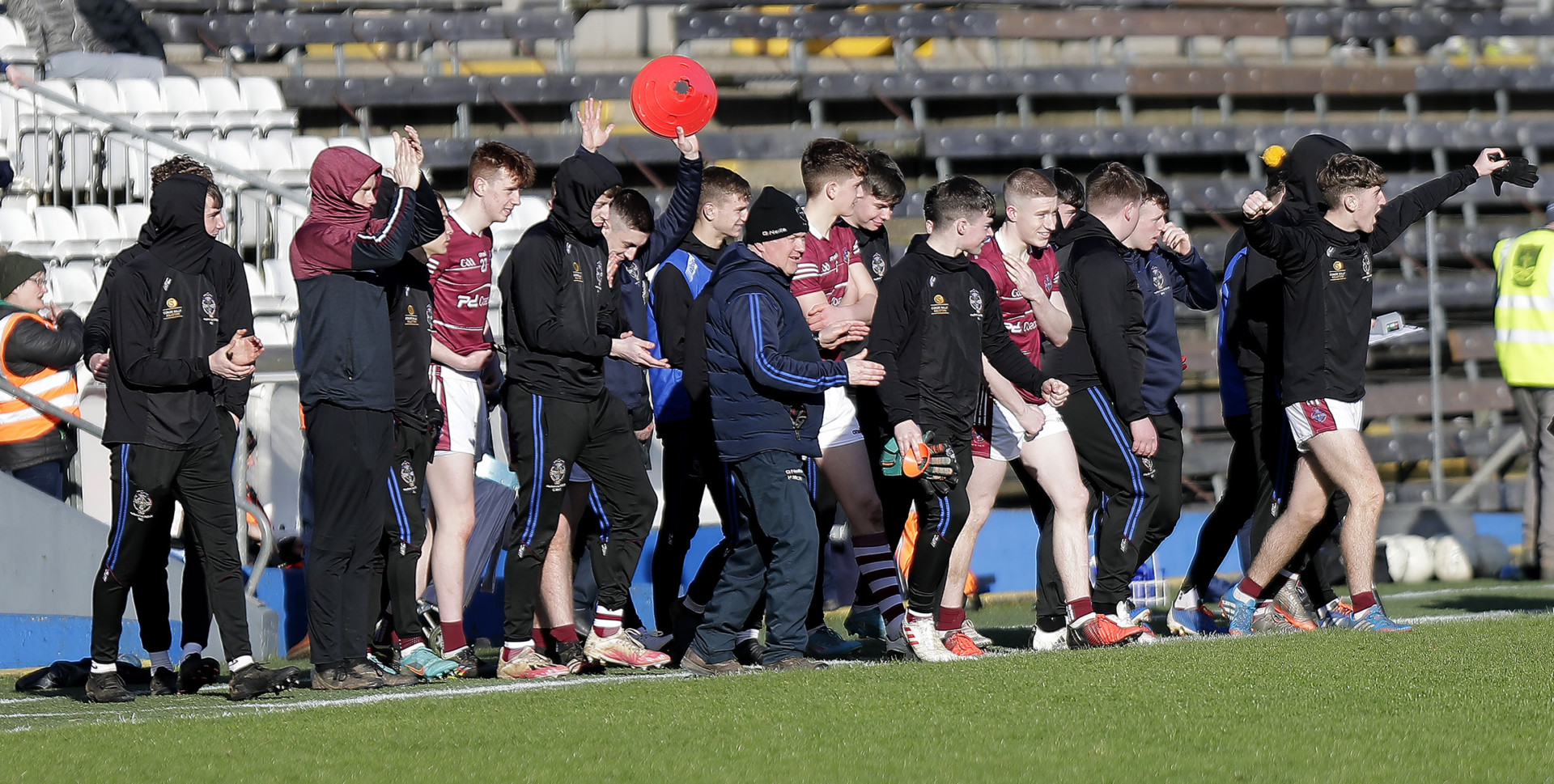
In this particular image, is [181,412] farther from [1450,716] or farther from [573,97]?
[573,97]

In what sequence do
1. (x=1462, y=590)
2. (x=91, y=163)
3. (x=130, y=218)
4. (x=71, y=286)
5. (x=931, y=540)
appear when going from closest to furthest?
(x=931, y=540) → (x=1462, y=590) → (x=71, y=286) → (x=130, y=218) → (x=91, y=163)

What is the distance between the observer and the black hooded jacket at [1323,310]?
746 centimetres

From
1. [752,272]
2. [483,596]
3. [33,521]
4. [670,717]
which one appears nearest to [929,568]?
[752,272]

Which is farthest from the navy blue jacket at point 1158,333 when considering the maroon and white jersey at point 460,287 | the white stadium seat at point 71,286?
the white stadium seat at point 71,286

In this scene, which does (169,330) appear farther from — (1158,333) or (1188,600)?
(1188,600)

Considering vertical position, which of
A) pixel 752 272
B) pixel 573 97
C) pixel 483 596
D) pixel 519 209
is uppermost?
pixel 573 97

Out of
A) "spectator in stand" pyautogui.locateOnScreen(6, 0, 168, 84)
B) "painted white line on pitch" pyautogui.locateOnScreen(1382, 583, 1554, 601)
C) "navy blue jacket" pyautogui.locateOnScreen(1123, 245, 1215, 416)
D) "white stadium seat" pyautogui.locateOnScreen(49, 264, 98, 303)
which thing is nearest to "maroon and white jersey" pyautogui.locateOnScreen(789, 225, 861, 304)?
"navy blue jacket" pyautogui.locateOnScreen(1123, 245, 1215, 416)

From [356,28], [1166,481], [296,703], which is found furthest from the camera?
[356,28]

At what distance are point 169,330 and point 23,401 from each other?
2.43 m

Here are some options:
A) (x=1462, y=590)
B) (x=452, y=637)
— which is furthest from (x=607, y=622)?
(x=1462, y=590)

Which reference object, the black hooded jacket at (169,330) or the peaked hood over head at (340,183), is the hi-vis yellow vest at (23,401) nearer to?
the black hooded jacket at (169,330)

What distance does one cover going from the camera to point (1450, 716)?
506 centimetres

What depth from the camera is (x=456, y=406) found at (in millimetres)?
7477

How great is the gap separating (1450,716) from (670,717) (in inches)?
86.7
